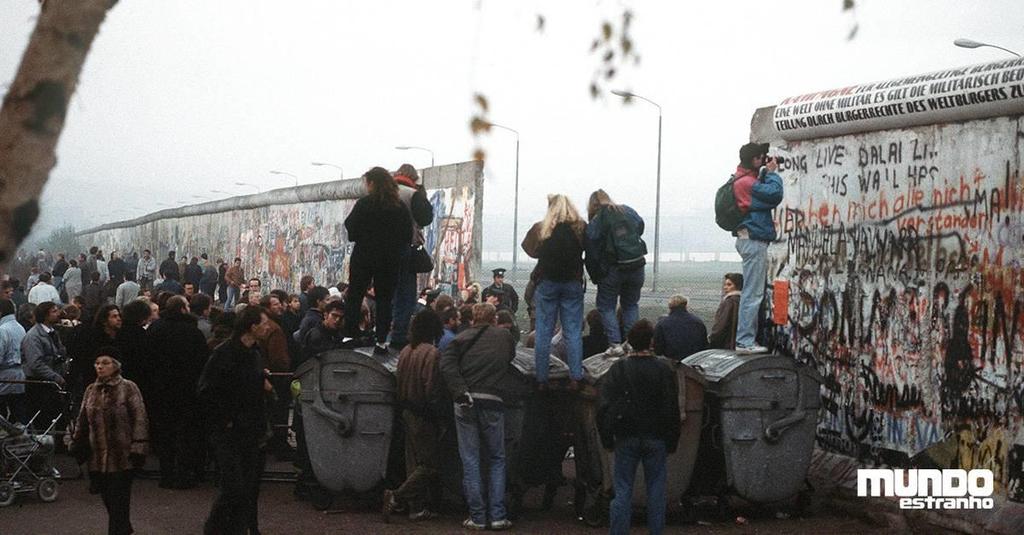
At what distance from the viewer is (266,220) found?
40625 mm

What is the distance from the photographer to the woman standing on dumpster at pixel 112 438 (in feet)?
33.0

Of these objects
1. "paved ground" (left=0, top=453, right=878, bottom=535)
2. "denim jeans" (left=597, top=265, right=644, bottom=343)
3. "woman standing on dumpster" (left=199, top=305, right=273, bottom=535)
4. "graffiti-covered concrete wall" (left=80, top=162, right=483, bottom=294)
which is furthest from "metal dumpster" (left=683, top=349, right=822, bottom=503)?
"graffiti-covered concrete wall" (left=80, top=162, right=483, bottom=294)

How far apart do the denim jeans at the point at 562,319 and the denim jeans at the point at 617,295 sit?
0.32 m

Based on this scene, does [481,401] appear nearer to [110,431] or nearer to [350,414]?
[350,414]

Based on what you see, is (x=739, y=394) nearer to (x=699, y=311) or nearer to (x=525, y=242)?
(x=525, y=242)

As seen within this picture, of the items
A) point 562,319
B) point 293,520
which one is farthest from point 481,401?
point 293,520

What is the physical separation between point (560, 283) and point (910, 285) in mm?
3160

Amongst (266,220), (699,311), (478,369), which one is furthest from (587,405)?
(699,311)

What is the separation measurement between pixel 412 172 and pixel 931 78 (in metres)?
4.55

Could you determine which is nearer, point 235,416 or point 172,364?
point 235,416

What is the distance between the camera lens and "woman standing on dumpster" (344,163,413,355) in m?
12.2

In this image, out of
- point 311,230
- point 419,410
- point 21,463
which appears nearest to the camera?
point 419,410

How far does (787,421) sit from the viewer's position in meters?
12.0

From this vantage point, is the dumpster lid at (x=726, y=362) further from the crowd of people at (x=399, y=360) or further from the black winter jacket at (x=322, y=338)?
the black winter jacket at (x=322, y=338)
